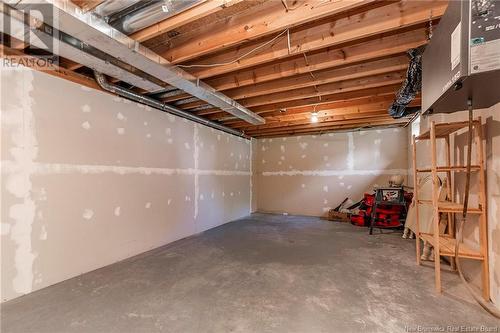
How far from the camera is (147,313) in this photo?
1.78 m

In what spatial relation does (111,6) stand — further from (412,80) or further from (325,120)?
(325,120)

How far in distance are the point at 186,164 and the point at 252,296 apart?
2618 mm

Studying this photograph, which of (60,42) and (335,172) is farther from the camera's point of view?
(335,172)

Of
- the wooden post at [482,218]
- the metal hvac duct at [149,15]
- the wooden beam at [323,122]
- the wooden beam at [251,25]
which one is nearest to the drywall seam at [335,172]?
the wooden beam at [323,122]

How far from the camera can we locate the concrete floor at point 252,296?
166 centimetres

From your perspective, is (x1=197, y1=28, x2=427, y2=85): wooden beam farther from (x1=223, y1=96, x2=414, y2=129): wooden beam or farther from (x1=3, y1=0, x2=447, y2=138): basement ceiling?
(x1=223, y1=96, x2=414, y2=129): wooden beam

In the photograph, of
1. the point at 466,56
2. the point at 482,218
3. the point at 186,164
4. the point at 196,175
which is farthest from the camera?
the point at 196,175

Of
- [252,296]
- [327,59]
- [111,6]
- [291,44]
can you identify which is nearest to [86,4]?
[111,6]

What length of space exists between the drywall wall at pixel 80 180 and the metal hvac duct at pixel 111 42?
88 centimetres

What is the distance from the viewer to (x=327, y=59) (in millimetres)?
2416

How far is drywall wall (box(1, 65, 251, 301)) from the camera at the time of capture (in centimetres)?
207

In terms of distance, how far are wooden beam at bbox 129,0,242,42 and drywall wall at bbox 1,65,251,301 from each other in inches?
47.0

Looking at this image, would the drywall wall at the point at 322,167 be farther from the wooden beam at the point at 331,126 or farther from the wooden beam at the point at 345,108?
the wooden beam at the point at 345,108

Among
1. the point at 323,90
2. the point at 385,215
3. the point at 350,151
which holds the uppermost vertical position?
the point at 323,90
